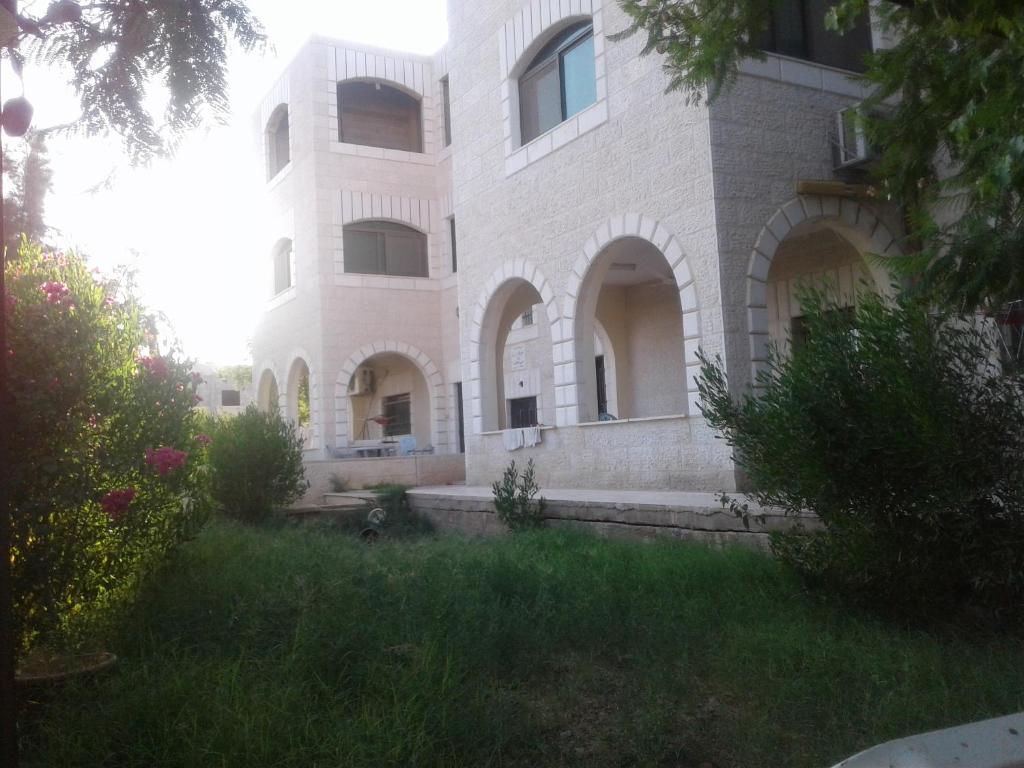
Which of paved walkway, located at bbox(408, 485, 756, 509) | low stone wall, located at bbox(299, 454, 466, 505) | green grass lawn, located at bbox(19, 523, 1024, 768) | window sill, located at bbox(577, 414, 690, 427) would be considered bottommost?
green grass lawn, located at bbox(19, 523, 1024, 768)

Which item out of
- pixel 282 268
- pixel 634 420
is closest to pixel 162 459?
pixel 634 420

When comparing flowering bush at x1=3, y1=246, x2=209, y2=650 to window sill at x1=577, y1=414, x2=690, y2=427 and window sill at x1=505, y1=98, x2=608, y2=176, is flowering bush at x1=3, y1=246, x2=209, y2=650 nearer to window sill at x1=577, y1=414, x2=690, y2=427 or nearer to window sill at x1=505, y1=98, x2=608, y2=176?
window sill at x1=577, y1=414, x2=690, y2=427

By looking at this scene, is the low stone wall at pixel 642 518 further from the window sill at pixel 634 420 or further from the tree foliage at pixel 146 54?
the tree foliage at pixel 146 54

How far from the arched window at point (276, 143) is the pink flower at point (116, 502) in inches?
699

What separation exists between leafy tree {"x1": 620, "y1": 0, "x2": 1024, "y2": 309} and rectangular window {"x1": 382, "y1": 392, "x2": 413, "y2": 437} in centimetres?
1607

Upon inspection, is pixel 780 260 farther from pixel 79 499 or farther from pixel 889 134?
pixel 79 499

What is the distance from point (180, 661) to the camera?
4492mm

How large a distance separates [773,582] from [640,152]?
250 inches

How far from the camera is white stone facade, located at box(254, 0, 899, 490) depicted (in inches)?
399

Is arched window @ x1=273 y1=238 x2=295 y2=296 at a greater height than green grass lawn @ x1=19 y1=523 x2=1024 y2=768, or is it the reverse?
arched window @ x1=273 y1=238 x2=295 y2=296

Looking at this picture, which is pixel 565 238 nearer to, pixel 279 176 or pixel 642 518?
pixel 642 518

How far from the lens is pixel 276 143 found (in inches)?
859

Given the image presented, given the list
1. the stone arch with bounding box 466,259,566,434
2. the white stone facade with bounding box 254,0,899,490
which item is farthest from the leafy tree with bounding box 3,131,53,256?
the stone arch with bounding box 466,259,566,434

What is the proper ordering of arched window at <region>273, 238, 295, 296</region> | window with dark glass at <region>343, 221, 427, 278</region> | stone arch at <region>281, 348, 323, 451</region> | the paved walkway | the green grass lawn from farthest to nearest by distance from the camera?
arched window at <region>273, 238, 295, 296</region> → window with dark glass at <region>343, 221, 427, 278</region> → stone arch at <region>281, 348, 323, 451</region> → the paved walkway → the green grass lawn
